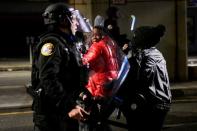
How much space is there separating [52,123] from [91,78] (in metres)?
1.00

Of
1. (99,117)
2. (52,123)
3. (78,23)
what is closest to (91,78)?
(99,117)

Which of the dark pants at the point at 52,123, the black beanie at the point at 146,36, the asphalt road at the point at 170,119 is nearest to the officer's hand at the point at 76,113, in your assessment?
the dark pants at the point at 52,123

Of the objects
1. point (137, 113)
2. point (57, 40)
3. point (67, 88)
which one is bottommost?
point (137, 113)

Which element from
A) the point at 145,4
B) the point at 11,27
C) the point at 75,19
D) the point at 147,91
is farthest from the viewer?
the point at 11,27

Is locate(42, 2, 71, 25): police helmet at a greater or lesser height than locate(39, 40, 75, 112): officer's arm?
greater

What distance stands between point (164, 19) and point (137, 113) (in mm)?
9359

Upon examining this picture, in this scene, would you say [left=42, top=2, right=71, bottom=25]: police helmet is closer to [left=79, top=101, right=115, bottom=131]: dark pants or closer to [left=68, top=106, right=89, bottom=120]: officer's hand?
[left=68, top=106, right=89, bottom=120]: officer's hand

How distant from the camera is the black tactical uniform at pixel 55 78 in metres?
4.23

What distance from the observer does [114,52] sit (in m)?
5.31

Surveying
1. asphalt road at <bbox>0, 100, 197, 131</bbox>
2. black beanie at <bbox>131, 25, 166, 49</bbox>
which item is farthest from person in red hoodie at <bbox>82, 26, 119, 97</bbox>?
asphalt road at <bbox>0, 100, 197, 131</bbox>

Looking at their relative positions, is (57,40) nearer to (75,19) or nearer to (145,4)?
(75,19)

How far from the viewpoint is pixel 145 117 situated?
5.12 m

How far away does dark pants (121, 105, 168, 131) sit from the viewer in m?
5.10

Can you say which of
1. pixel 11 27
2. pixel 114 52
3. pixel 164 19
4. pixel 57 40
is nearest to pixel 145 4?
pixel 164 19
